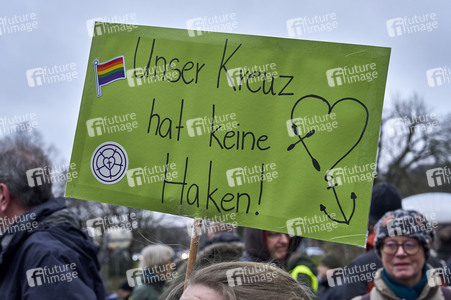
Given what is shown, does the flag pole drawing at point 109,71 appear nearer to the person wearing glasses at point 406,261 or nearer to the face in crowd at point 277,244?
the person wearing glasses at point 406,261

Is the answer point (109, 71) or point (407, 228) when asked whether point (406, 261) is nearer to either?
point (407, 228)

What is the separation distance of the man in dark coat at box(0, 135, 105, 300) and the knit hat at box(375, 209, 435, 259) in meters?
1.65

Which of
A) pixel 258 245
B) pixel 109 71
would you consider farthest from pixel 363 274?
pixel 109 71

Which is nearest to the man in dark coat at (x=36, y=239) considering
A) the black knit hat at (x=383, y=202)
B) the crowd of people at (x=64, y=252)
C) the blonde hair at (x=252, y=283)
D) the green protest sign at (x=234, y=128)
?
the crowd of people at (x=64, y=252)

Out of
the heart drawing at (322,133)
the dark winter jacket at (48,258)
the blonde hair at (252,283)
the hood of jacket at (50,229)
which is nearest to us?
the blonde hair at (252,283)

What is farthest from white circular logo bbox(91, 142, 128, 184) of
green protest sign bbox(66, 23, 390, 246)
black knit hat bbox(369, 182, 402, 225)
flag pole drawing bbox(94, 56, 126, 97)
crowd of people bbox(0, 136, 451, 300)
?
black knit hat bbox(369, 182, 402, 225)

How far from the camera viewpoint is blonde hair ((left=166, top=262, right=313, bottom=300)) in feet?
5.78

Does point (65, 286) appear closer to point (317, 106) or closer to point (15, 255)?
point (15, 255)

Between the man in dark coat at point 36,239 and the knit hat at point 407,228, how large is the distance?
5.41 feet

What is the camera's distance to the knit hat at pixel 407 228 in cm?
330

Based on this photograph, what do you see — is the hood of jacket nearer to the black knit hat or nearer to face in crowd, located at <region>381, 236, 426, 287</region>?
face in crowd, located at <region>381, 236, 426, 287</region>

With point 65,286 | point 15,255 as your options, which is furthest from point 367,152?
point 15,255

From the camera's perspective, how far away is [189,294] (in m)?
1.79

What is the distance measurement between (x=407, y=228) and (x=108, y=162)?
1797mm
